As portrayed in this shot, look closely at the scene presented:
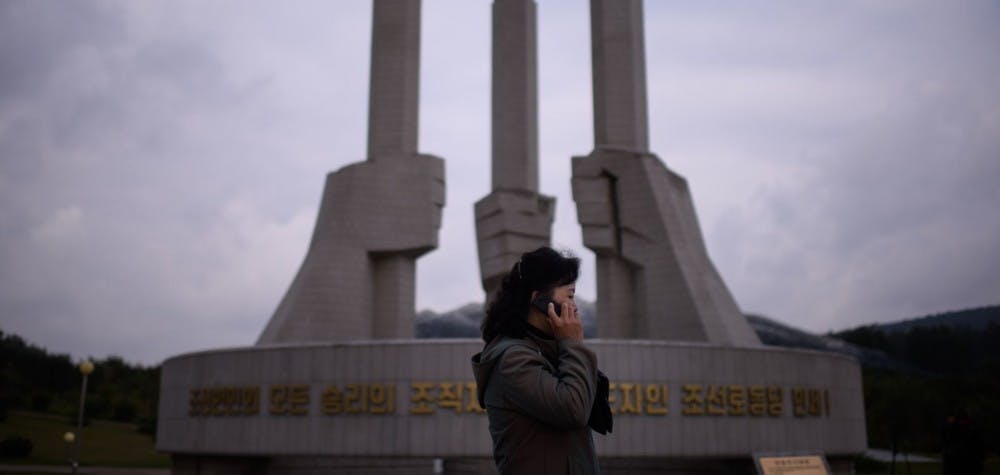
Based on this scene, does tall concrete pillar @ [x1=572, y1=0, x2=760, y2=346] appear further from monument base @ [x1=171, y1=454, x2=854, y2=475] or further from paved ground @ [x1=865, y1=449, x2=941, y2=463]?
paved ground @ [x1=865, y1=449, x2=941, y2=463]

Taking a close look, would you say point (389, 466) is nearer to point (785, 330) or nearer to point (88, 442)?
point (88, 442)

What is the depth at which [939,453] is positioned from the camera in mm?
35594

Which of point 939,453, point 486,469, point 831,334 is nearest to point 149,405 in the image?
point 486,469

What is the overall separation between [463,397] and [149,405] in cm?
3294

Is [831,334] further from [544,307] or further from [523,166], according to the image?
Result: [544,307]

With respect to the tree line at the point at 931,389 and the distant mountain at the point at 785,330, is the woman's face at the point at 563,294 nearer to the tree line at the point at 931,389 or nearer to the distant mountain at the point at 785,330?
the tree line at the point at 931,389

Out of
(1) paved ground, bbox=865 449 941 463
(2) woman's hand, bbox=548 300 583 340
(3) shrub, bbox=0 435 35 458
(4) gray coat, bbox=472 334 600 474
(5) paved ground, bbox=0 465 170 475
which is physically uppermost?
(2) woman's hand, bbox=548 300 583 340

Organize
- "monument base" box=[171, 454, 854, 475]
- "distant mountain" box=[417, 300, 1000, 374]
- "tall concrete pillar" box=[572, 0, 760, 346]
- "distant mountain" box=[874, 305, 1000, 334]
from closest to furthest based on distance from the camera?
"monument base" box=[171, 454, 854, 475] < "tall concrete pillar" box=[572, 0, 760, 346] < "distant mountain" box=[417, 300, 1000, 374] < "distant mountain" box=[874, 305, 1000, 334]

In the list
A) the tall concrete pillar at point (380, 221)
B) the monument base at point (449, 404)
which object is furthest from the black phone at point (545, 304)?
the tall concrete pillar at point (380, 221)

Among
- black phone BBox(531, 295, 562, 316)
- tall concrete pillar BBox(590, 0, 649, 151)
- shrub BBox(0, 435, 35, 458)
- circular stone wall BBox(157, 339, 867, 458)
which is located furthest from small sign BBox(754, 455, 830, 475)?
shrub BBox(0, 435, 35, 458)

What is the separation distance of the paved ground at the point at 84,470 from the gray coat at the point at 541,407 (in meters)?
22.1

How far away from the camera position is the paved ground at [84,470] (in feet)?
69.9

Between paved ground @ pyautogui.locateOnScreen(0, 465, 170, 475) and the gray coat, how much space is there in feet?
72.4

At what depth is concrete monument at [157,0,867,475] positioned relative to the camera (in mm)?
13039
